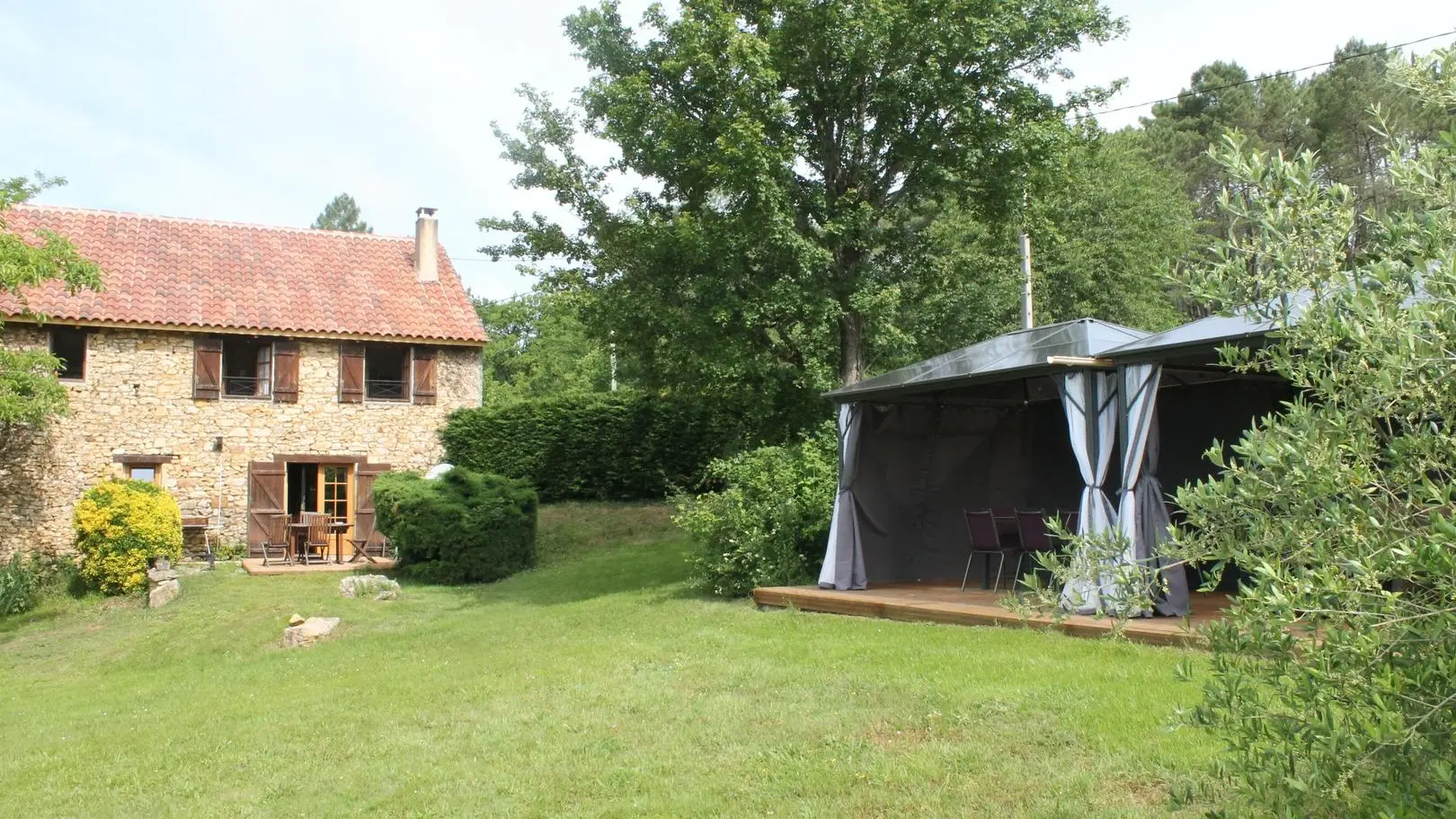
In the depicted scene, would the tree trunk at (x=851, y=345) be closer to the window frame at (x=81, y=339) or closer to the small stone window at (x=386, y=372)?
the small stone window at (x=386, y=372)

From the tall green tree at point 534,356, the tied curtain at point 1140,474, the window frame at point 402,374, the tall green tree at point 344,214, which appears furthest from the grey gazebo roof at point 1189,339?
the tall green tree at point 344,214

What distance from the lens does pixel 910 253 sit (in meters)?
12.8

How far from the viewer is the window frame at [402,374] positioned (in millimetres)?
18312

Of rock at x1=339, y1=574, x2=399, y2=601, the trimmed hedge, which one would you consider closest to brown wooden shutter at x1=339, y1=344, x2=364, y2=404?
the trimmed hedge

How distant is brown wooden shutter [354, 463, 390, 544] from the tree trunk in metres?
8.91

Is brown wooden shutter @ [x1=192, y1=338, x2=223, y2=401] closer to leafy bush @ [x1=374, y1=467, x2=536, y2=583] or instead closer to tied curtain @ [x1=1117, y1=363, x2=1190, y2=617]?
leafy bush @ [x1=374, y1=467, x2=536, y2=583]

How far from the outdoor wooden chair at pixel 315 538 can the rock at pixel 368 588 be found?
11.8ft

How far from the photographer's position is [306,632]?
1023 centimetres

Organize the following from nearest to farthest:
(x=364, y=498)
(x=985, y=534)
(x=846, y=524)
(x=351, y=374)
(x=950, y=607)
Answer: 1. (x=950, y=607)
2. (x=985, y=534)
3. (x=846, y=524)
4. (x=364, y=498)
5. (x=351, y=374)

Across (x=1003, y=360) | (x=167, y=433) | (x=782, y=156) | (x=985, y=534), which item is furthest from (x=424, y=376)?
(x=1003, y=360)

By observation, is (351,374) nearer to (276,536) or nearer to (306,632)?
(276,536)

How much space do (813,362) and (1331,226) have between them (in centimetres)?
935

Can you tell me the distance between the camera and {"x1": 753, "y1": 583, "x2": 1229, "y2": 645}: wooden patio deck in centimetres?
673

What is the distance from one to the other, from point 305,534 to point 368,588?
443cm
